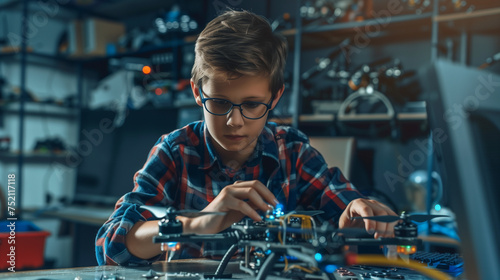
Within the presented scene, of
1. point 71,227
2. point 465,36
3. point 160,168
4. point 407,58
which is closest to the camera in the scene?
point 160,168

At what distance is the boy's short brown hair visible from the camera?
0.90m

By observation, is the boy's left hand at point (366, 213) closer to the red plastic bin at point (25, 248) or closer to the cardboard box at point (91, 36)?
the red plastic bin at point (25, 248)

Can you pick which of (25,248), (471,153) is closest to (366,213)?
(471,153)

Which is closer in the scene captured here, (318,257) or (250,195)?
(318,257)

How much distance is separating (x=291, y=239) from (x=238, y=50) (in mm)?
475

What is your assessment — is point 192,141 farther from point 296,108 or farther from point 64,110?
point 64,110

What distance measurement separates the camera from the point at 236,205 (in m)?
0.68

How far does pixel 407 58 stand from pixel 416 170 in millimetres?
589

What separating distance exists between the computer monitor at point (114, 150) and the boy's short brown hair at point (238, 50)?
6.17 ft

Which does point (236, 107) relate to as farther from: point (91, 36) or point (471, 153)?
point (91, 36)

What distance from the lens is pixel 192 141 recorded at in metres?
1.06

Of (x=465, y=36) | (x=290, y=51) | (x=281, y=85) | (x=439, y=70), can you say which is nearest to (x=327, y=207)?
(x=281, y=85)

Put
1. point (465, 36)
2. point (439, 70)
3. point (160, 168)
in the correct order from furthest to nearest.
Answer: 1. point (465, 36)
2. point (160, 168)
3. point (439, 70)

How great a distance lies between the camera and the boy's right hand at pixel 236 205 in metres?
0.68
